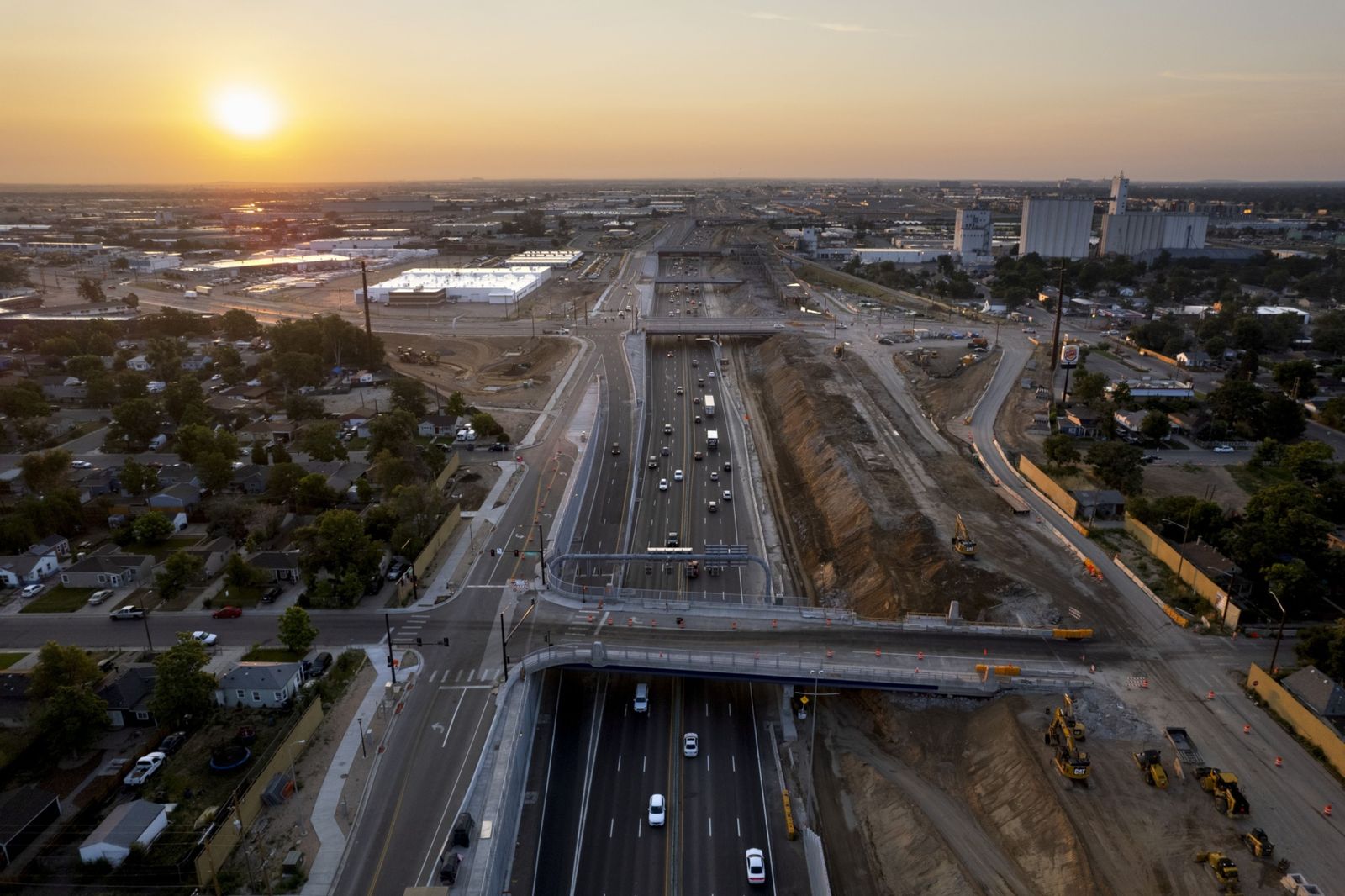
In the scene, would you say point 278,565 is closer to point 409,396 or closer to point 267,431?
point 267,431

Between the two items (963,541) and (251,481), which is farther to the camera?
(251,481)

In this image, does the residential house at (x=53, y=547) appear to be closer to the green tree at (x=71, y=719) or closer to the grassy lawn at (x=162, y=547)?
the grassy lawn at (x=162, y=547)

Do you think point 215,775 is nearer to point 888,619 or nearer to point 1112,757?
point 888,619

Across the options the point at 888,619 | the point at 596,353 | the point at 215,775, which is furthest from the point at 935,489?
the point at 596,353

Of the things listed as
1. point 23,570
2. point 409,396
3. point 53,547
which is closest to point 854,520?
point 409,396

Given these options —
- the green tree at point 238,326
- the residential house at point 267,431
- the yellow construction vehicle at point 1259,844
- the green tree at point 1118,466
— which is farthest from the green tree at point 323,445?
the yellow construction vehicle at point 1259,844

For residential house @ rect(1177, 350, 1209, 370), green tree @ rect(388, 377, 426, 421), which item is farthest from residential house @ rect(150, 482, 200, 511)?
residential house @ rect(1177, 350, 1209, 370)
